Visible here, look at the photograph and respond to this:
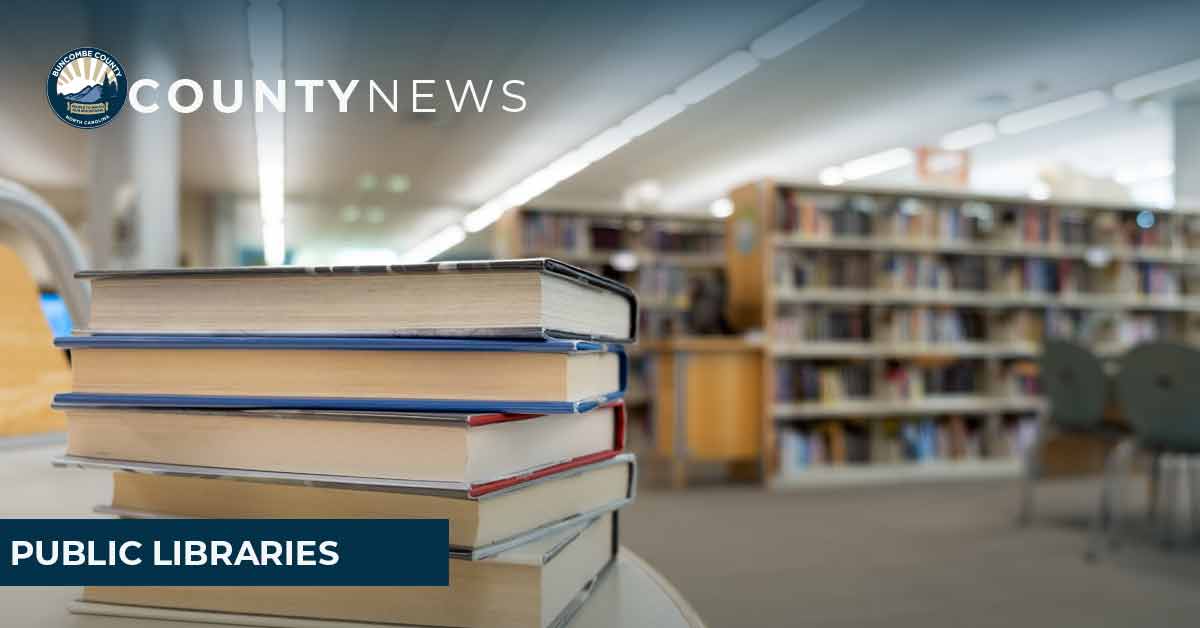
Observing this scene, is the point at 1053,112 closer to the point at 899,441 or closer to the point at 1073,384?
the point at 899,441

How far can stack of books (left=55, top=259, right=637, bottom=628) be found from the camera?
0.38 m

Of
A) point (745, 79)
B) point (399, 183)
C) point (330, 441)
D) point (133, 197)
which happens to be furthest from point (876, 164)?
point (330, 441)

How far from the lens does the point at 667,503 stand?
14.0ft

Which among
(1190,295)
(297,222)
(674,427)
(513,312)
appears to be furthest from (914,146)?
(513,312)

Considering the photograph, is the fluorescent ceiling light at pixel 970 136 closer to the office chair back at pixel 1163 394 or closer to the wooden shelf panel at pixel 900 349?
the wooden shelf panel at pixel 900 349

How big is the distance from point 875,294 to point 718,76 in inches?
101

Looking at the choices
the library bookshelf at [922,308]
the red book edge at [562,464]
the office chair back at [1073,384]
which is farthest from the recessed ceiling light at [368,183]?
the red book edge at [562,464]

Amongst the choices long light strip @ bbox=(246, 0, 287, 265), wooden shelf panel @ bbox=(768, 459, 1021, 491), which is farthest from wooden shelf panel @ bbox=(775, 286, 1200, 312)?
long light strip @ bbox=(246, 0, 287, 265)

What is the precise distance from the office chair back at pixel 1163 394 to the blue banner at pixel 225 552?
139 inches

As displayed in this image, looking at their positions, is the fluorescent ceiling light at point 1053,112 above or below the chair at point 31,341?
above

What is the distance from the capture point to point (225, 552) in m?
0.40

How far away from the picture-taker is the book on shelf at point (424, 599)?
0.39m

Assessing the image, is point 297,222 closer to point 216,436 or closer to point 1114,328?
point 1114,328

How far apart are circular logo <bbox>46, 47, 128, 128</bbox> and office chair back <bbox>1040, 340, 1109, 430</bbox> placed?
3941 mm
